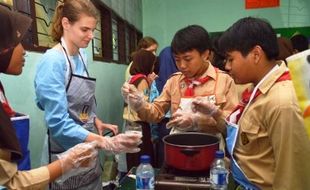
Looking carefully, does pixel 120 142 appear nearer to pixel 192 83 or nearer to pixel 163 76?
pixel 192 83

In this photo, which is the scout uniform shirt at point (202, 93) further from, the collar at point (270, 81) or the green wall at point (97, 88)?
the green wall at point (97, 88)

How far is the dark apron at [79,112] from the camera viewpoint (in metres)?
1.43

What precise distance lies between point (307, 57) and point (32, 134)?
62.4 inches

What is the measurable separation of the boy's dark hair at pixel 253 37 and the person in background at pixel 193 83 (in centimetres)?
44

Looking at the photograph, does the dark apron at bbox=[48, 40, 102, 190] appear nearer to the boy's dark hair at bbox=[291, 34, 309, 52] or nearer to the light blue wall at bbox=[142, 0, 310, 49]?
the boy's dark hair at bbox=[291, 34, 309, 52]

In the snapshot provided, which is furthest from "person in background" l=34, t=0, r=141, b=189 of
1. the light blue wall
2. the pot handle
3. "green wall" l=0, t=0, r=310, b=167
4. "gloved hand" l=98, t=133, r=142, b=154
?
the light blue wall

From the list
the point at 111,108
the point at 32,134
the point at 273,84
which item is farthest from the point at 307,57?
the point at 111,108

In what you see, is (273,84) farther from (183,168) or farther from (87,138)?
(87,138)

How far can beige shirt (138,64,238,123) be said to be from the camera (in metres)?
1.63

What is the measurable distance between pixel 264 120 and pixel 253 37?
0.33 metres

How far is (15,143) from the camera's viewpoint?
0.93 meters

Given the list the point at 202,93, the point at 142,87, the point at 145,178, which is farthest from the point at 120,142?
the point at 142,87

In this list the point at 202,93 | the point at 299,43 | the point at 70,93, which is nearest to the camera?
the point at 70,93

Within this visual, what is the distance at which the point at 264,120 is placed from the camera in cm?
110
